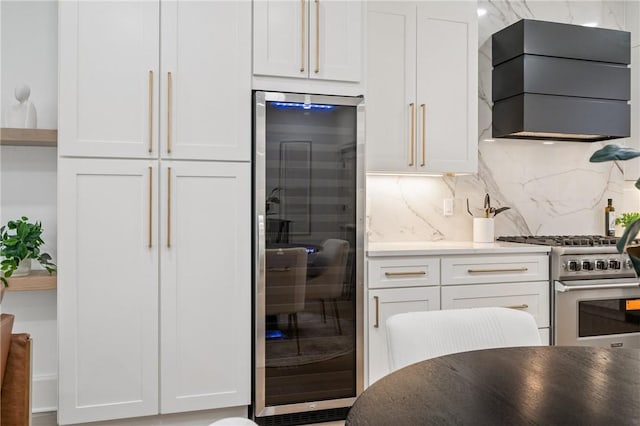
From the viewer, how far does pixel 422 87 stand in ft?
10.6

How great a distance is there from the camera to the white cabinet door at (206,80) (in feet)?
8.34

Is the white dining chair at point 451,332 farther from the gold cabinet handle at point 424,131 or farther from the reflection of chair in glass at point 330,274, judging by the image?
the gold cabinet handle at point 424,131

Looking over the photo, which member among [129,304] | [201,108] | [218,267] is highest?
[201,108]

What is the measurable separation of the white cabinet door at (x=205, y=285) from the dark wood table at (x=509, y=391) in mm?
1505

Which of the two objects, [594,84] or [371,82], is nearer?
[371,82]

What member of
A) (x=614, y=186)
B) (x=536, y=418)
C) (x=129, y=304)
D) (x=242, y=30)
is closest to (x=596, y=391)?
(x=536, y=418)

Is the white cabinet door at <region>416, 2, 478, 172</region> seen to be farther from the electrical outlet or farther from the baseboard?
the baseboard

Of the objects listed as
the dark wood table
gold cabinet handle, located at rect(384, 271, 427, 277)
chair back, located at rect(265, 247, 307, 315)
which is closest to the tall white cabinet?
chair back, located at rect(265, 247, 307, 315)

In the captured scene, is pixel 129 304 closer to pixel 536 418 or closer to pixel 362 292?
pixel 362 292

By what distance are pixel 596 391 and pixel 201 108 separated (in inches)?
83.1

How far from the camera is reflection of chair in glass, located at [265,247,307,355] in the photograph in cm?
268

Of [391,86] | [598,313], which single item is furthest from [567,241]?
[391,86]

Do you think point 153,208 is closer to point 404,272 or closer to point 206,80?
point 206,80

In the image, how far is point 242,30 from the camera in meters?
2.66
